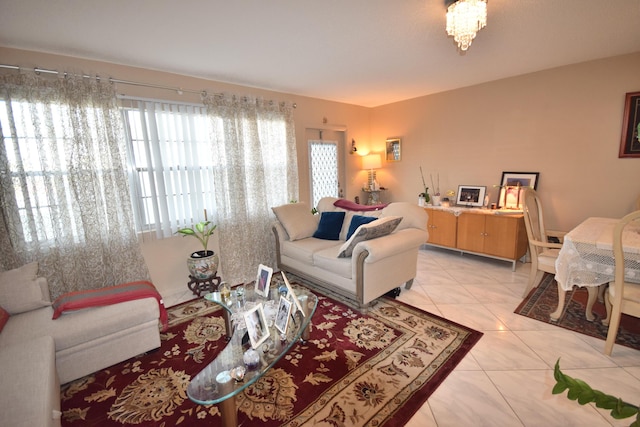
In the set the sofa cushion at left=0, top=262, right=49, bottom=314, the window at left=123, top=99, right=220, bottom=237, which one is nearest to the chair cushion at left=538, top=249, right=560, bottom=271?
the window at left=123, top=99, right=220, bottom=237

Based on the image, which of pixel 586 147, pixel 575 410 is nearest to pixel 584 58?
pixel 586 147

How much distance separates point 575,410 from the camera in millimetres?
1612

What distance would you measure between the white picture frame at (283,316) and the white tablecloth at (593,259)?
213 centimetres

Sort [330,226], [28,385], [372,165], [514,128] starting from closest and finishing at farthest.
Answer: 1. [28,385]
2. [330,226]
3. [514,128]
4. [372,165]

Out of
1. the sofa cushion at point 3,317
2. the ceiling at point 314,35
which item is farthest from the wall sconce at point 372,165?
the sofa cushion at point 3,317

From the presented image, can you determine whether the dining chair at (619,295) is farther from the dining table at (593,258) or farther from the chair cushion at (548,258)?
the chair cushion at (548,258)

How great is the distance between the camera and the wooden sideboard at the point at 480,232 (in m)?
3.61

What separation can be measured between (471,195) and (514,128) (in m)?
1.04

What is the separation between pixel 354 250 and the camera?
2633 mm

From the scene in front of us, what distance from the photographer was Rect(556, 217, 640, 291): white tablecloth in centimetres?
196

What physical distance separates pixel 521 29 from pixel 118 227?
409 cm

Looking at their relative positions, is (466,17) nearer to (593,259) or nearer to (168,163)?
(593,259)

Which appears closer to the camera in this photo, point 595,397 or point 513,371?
point 595,397

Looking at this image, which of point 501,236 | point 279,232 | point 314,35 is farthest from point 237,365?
point 501,236
